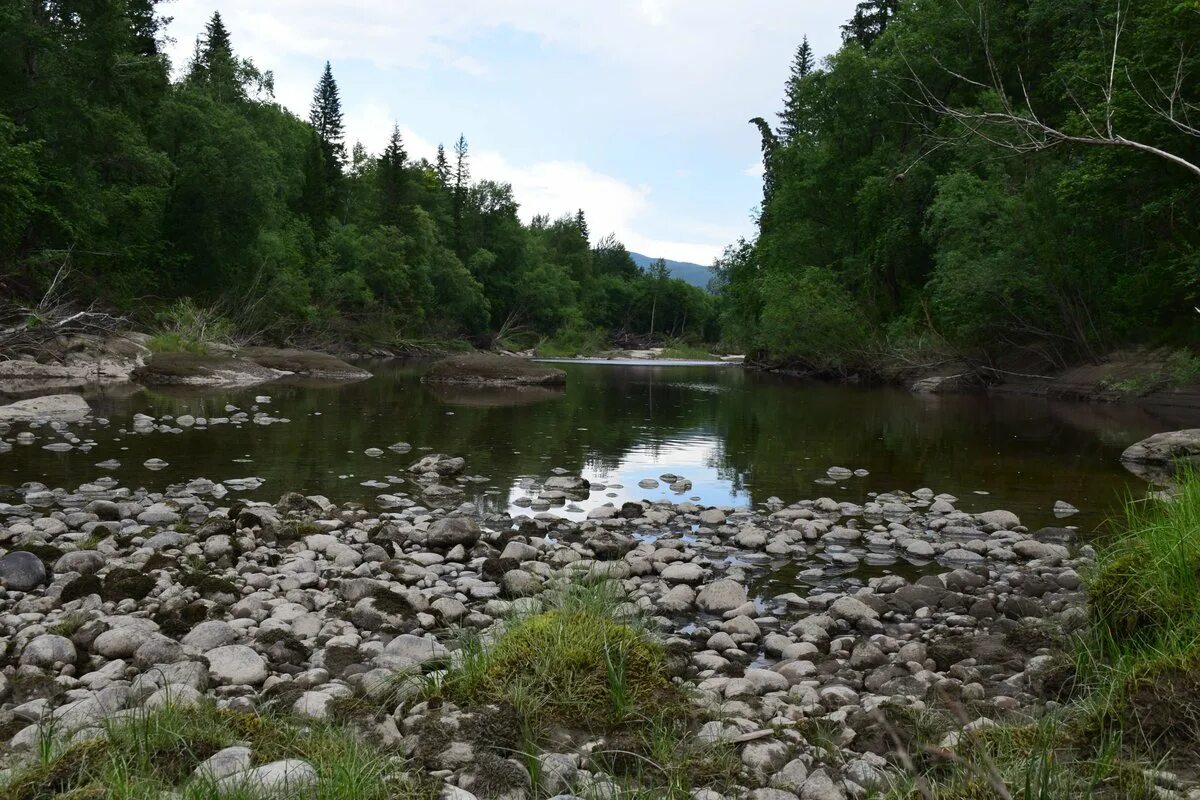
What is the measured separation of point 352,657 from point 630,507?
489cm

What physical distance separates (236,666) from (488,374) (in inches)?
1033

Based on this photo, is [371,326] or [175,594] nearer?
[175,594]

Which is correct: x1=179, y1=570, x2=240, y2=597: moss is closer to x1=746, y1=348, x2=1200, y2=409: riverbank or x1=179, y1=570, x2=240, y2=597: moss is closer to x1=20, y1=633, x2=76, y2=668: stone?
x1=20, y1=633, x2=76, y2=668: stone

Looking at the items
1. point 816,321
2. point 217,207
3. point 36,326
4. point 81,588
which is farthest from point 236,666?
point 217,207

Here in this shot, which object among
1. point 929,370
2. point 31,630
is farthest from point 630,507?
point 929,370

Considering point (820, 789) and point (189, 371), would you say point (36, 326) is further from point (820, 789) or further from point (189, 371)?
point (820, 789)

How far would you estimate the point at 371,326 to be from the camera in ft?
172

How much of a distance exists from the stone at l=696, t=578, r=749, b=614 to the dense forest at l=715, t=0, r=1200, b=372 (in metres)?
9.15

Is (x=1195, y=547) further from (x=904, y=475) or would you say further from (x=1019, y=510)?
(x=904, y=475)

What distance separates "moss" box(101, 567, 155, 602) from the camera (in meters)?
5.46

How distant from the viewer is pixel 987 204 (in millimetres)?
28750

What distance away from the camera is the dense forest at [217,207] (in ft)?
92.1

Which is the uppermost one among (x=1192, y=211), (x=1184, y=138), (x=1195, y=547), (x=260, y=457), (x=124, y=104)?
(x=124, y=104)

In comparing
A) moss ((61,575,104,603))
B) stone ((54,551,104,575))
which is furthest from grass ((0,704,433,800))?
stone ((54,551,104,575))
